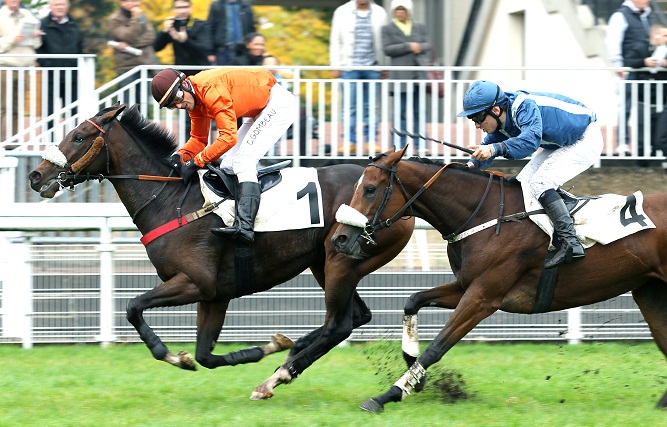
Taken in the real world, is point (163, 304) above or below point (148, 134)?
below

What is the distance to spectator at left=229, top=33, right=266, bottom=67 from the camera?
441 inches

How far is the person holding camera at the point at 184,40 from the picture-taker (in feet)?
36.9

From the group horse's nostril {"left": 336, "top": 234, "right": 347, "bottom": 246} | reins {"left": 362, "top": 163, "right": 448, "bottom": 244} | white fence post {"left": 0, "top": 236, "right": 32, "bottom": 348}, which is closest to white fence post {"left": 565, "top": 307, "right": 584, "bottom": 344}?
reins {"left": 362, "top": 163, "right": 448, "bottom": 244}

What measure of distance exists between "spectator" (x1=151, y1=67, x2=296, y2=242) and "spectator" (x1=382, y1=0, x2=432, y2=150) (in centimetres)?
352

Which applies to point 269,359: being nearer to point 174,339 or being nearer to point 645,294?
point 174,339

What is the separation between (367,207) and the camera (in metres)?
7.12

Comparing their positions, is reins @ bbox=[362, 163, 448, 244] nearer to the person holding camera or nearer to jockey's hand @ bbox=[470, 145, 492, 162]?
jockey's hand @ bbox=[470, 145, 492, 162]

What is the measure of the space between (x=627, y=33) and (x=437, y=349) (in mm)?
5516

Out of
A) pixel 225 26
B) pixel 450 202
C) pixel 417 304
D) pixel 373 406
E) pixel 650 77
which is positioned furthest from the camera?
pixel 650 77

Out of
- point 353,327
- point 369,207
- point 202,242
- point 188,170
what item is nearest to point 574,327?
point 353,327

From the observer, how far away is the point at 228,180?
7809 mm

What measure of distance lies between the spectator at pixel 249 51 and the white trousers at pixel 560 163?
4295mm

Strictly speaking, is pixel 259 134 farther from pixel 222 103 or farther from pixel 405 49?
pixel 405 49

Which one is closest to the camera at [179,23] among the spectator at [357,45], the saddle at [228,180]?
the spectator at [357,45]
